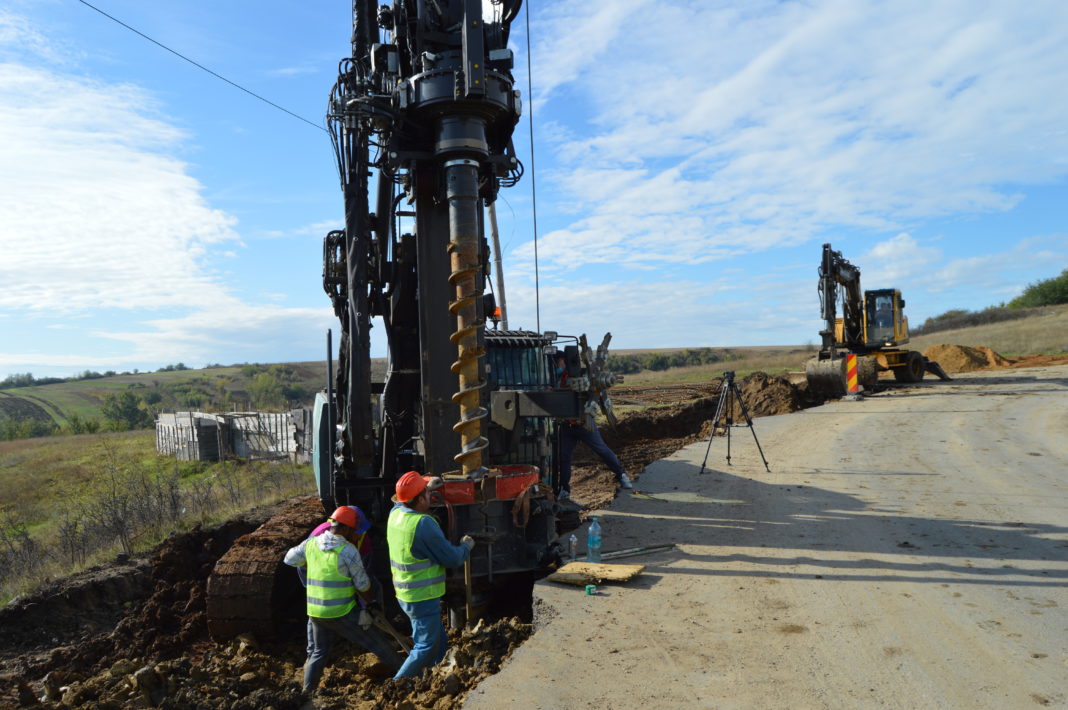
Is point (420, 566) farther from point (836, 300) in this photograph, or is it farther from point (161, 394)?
point (161, 394)

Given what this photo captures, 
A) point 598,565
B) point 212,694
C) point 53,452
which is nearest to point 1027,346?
point 598,565

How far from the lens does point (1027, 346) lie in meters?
40.5

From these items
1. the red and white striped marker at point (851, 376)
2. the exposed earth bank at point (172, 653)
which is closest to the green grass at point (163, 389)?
the red and white striped marker at point (851, 376)

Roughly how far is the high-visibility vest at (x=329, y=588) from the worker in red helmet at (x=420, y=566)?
18.3 inches

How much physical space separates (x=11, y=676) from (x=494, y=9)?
7.77 meters

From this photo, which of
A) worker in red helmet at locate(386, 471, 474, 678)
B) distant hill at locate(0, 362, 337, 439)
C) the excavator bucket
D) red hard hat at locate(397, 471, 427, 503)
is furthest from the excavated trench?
distant hill at locate(0, 362, 337, 439)

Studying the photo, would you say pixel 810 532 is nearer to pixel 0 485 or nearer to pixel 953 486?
pixel 953 486

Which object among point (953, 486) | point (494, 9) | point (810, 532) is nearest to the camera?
point (494, 9)

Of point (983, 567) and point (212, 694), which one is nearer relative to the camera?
point (212, 694)

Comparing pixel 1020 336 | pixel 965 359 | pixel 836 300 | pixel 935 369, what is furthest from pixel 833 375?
pixel 1020 336

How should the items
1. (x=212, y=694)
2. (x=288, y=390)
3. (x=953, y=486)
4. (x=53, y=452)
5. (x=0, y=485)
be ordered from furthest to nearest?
(x=288, y=390) → (x=53, y=452) → (x=0, y=485) → (x=953, y=486) → (x=212, y=694)

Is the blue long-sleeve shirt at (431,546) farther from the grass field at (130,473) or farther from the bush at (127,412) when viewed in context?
the bush at (127,412)

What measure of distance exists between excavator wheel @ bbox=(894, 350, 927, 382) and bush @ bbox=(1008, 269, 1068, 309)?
4199 cm

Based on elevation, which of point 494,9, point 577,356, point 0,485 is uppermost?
point 494,9
